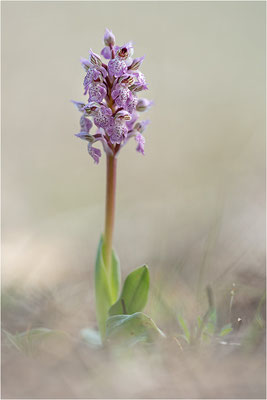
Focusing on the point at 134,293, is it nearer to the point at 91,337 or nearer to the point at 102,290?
the point at 102,290

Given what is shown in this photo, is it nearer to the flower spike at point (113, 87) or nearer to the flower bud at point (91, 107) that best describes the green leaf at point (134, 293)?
the flower spike at point (113, 87)

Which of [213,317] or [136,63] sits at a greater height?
[136,63]

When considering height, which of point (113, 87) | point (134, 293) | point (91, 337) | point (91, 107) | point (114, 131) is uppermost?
point (113, 87)

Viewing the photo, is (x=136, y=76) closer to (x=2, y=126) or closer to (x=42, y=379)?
(x=42, y=379)

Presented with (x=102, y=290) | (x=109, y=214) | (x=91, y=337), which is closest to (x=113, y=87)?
(x=109, y=214)

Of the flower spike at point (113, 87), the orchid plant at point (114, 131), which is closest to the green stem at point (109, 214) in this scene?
the orchid plant at point (114, 131)

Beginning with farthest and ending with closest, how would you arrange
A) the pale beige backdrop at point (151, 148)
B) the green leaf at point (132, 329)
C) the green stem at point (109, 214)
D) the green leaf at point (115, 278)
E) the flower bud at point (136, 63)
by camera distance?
the pale beige backdrop at point (151, 148) < the green leaf at point (115, 278) < the green stem at point (109, 214) < the flower bud at point (136, 63) < the green leaf at point (132, 329)

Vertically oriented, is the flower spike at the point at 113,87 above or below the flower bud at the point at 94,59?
below

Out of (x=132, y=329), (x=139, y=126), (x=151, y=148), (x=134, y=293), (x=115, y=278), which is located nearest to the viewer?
(x=132, y=329)
